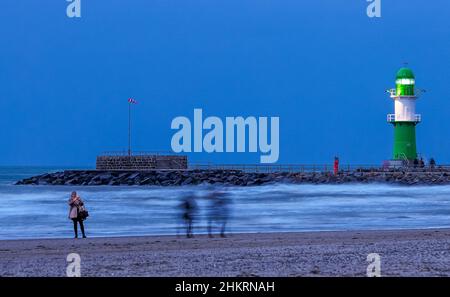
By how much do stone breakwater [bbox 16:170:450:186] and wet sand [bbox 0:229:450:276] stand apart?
104 ft

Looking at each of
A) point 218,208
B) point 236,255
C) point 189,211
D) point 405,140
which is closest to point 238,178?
point 405,140

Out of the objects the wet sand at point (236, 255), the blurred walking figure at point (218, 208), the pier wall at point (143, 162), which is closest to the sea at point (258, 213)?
the blurred walking figure at point (218, 208)

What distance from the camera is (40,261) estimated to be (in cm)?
1185

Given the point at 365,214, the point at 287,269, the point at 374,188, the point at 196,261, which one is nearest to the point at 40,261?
the point at 196,261

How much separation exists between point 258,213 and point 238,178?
24175mm

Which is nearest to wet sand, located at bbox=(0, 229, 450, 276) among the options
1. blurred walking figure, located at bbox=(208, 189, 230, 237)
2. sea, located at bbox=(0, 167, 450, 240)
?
Result: blurred walking figure, located at bbox=(208, 189, 230, 237)

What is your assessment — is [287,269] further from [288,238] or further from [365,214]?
[365,214]

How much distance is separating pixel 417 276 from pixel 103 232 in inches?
461

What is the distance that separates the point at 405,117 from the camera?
49188 mm

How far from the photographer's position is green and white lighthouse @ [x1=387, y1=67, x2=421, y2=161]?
49.2m

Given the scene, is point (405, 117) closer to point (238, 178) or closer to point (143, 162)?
point (238, 178)

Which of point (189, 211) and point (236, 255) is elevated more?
point (189, 211)
